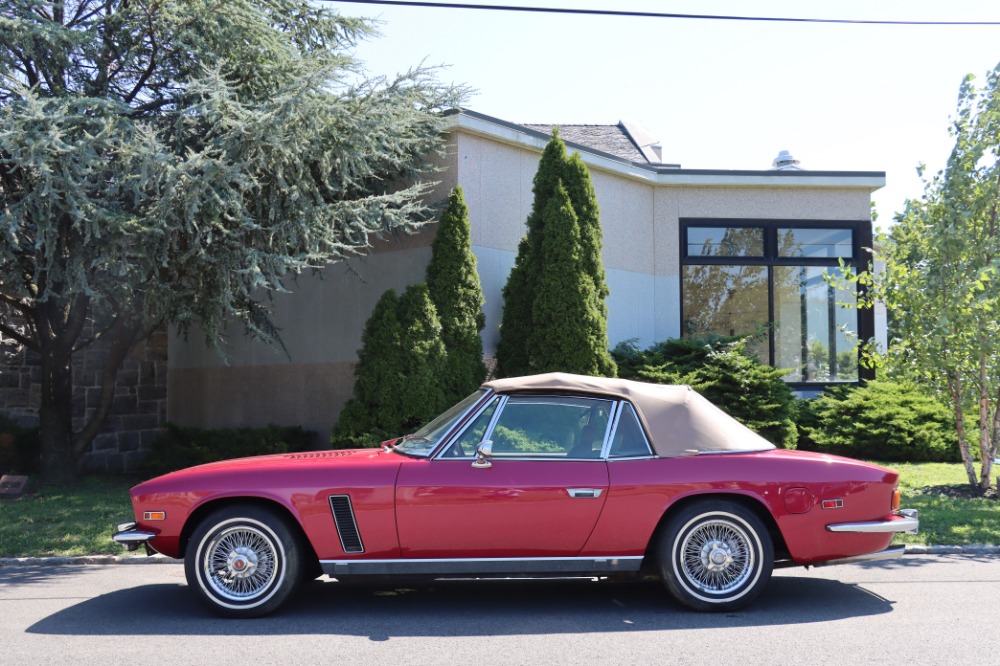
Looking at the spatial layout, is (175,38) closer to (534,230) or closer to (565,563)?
(534,230)

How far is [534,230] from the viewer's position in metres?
12.1

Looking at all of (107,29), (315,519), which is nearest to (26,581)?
(315,519)

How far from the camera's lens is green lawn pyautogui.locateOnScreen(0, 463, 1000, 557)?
8.19 meters

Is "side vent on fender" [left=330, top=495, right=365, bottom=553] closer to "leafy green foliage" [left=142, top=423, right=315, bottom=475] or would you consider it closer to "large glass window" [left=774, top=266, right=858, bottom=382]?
"leafy green foliage" [left=142, top=423, right=315, bottom=475]

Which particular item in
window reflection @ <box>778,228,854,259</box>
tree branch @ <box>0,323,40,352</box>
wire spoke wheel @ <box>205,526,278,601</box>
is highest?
window reflection @ <box>778,228,854,259</box>

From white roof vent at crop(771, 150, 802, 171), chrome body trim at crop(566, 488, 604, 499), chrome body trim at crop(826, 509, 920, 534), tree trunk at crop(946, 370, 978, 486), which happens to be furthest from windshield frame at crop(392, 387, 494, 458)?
white roof vent at crop(771, 150, 802, 171)

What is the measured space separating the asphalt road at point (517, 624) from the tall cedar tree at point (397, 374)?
4.05 metres

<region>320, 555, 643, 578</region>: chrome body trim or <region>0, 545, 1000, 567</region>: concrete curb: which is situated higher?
<region>320, 555, 643, 578</region>: chrome body trim

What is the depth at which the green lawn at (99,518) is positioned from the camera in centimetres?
819

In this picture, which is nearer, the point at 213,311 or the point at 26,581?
the point at 26,581

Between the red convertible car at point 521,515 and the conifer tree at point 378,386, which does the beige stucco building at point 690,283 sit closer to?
the conifer tree at point 378,386

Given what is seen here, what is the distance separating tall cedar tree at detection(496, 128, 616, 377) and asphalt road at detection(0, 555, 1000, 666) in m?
5.36

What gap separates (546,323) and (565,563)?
20.2 ft

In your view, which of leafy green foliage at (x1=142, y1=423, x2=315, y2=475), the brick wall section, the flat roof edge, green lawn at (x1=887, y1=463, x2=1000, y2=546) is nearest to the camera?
green lawn at (x1=887, y1=463, x2=1000, y2=546)
